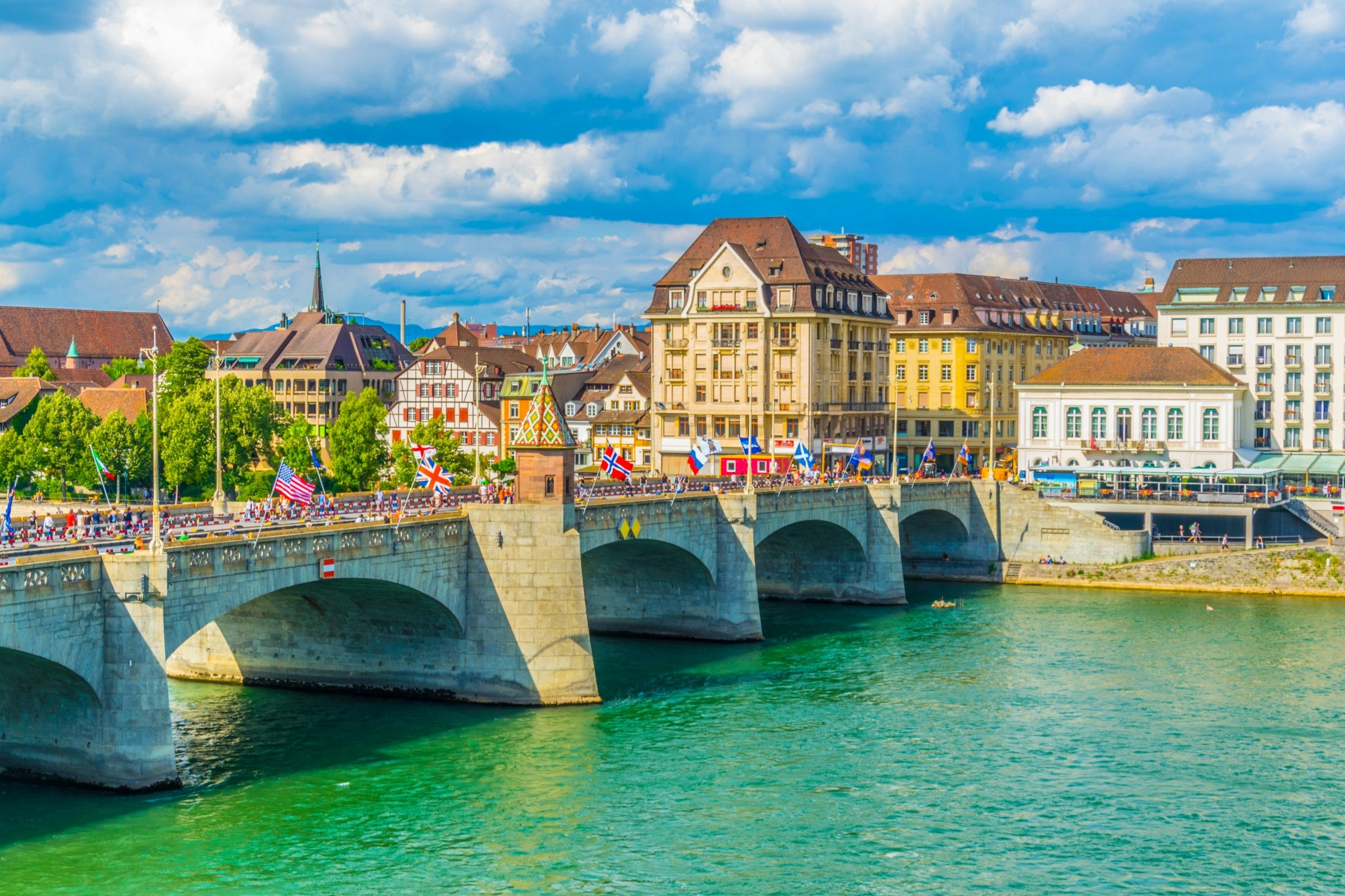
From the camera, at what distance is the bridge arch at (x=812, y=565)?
9569 cm

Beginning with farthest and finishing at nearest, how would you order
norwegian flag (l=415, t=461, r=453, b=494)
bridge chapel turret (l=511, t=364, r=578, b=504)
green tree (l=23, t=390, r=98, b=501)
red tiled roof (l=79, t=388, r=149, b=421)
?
red tiled roof (l=79, t=388, r=149, b=421) < green tree (l=23, t=390, r=98, b=501) < bridge chapel turret (l=511, t=364, r=578, b=504) < norwegian flag (l=415, t=461, r=453, b=494)

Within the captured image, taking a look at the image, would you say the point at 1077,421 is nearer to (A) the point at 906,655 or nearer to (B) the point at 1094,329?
(A) the point at 906,655

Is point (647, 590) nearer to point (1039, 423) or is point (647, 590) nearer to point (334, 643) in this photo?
point (334, 643)

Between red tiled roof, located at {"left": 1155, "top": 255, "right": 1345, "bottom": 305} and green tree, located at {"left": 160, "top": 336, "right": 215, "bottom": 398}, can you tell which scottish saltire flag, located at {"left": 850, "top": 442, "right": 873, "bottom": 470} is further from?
green tree, located at {"left": 160, "top": 336, "right": 215, "bottom": 398}

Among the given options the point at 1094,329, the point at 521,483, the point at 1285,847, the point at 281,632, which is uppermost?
the point at 1094,329

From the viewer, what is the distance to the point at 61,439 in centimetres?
13775

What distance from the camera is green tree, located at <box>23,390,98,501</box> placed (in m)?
136

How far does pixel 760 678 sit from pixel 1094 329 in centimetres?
11014

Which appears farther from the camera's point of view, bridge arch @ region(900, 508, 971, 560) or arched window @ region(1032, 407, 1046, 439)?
arched window @ region(1032, 407, 1046, 439)

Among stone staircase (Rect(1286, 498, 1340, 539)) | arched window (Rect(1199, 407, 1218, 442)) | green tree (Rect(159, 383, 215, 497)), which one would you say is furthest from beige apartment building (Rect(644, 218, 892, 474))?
green tree (Rect(159, 383, 215, 497))

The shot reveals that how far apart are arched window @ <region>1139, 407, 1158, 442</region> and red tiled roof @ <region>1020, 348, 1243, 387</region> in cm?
206

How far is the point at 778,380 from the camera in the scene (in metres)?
121

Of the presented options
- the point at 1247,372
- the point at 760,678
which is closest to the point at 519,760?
the point at 760,678

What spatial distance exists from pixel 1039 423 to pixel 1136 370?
798 centimetres
